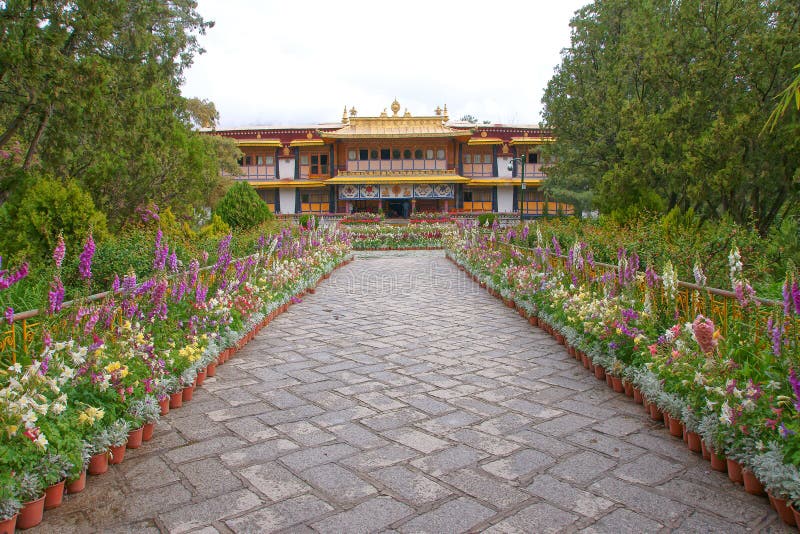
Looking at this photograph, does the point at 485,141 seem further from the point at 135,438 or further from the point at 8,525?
the point at 8,525

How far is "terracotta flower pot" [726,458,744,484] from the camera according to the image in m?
2.88

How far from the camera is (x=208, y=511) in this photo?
265 cm

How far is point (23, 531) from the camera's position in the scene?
97.7 inches

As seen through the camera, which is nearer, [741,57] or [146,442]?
[146,442]

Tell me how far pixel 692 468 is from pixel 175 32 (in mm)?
16401

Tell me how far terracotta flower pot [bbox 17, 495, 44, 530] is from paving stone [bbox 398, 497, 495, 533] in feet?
5.40

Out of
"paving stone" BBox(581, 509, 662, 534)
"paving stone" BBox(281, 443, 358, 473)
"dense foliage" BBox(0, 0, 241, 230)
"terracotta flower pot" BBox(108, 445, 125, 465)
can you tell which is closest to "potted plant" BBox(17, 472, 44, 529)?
"terracotta flower pot" BBox(108, 445, 125, 465)

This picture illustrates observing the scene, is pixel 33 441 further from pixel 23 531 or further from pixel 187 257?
pixel 187 257

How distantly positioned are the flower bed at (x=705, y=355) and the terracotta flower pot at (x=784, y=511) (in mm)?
24

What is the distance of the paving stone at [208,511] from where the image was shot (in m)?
2.54

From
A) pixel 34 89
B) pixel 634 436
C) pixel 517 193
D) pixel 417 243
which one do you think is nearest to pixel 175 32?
pixel 34 89

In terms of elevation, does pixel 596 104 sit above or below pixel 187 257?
above

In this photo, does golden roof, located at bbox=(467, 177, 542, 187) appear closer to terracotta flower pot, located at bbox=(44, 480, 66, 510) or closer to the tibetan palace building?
the tibetan palace building

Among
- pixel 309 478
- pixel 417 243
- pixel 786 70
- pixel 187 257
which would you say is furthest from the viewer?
pixel 417 243
